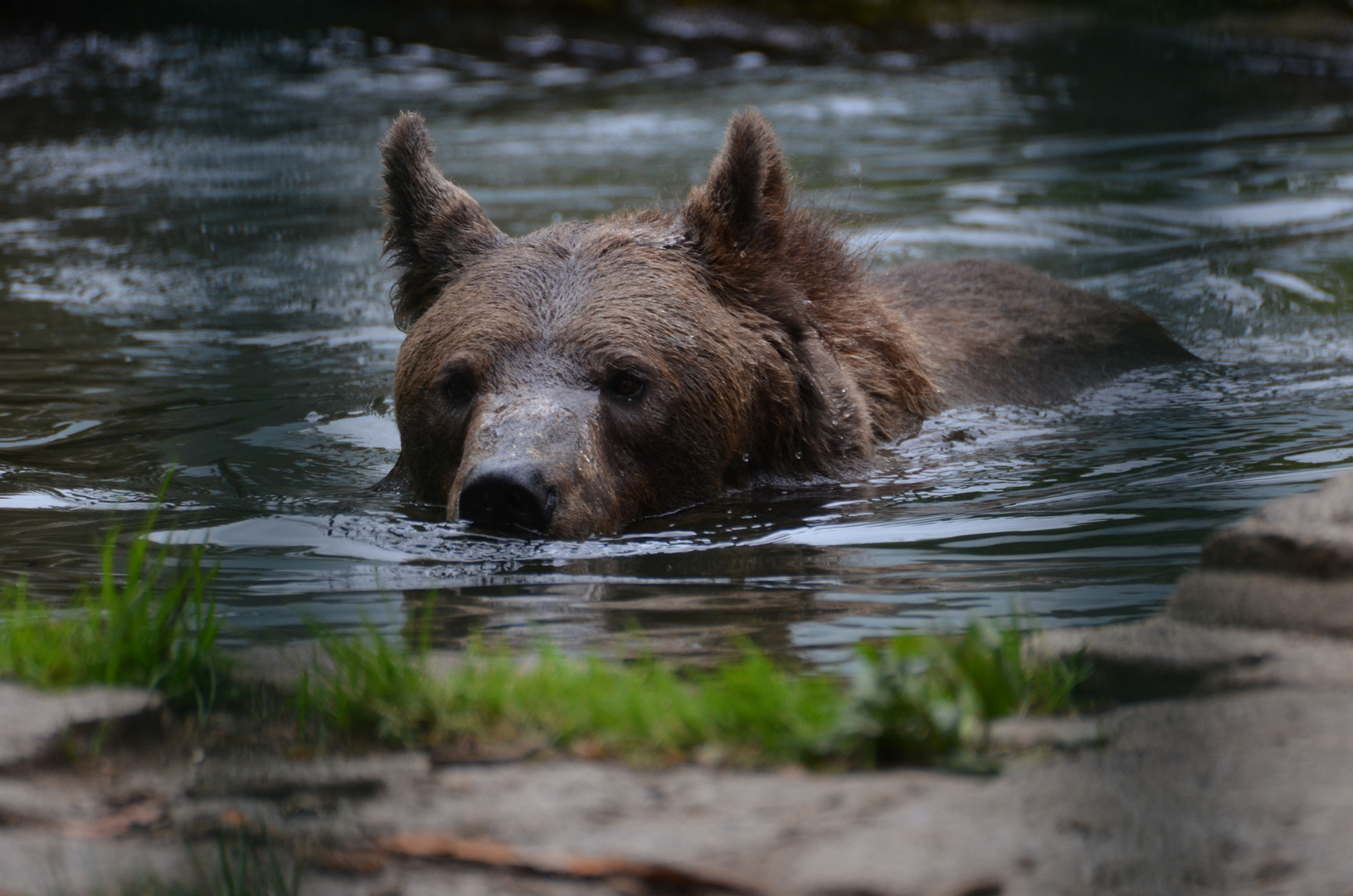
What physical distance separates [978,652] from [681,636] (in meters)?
1.13

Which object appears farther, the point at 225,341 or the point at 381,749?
the point at 225,341

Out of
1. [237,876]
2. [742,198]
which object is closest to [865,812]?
[237,876]

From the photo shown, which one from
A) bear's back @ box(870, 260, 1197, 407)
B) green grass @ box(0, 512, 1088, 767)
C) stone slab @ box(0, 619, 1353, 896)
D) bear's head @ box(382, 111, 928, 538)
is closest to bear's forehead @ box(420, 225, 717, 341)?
bear's head @ box(382, 111, 928, 538)

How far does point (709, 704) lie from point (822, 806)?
37cm

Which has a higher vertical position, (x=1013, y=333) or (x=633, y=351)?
(x=633, y=351)

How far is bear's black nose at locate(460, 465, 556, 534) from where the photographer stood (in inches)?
175

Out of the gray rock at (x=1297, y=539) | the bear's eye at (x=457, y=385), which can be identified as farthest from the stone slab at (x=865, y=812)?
the bear's eye at (x=457, y=385)

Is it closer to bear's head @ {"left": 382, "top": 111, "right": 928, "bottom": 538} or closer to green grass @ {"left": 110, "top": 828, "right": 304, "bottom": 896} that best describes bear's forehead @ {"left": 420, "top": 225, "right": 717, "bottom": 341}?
bear's head @ {"left": 382, "top": 111, "right": 928, "bottom": 538}

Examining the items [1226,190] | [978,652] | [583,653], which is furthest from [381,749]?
[1226,190]

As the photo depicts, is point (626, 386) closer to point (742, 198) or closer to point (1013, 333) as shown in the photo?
point (742, 198)

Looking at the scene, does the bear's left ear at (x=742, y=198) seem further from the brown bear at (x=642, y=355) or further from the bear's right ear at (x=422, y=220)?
the bear's right ear at (x=422, y=220)

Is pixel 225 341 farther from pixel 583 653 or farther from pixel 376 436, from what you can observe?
pixel 583 653

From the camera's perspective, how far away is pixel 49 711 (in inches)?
103

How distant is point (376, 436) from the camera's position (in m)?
6.99
